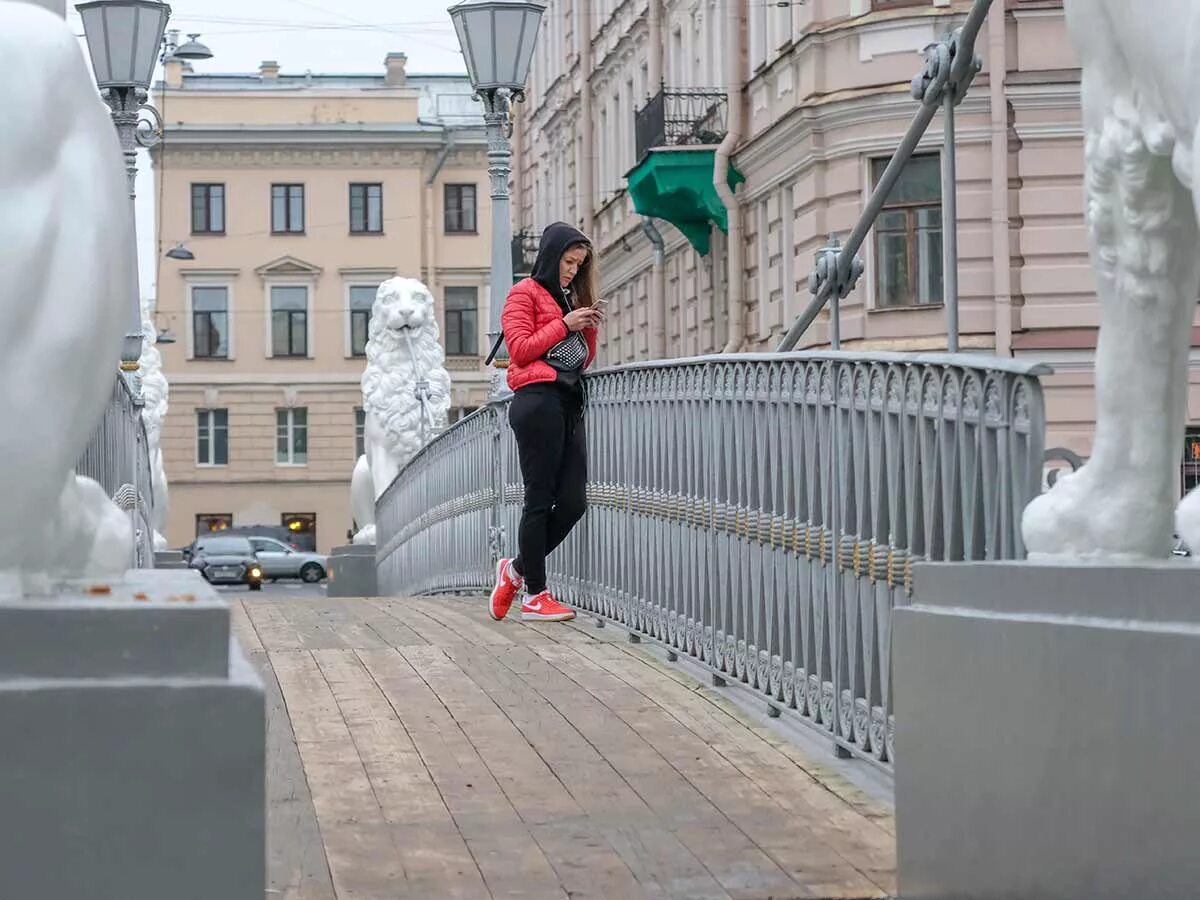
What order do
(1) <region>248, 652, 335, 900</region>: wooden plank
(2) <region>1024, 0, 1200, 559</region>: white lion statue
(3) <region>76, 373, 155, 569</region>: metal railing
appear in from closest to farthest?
(2) <region>1024, 0, 1200, 559</region>: white lion statue < (1) <region>248, 652, 335, 900</region>: wooden plank < (3) <region>76, 373, 155, 569</region>: metal railing

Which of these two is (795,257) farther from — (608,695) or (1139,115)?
(1139,115)

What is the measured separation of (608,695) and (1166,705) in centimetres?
414

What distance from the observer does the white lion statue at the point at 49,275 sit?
3.21 metres

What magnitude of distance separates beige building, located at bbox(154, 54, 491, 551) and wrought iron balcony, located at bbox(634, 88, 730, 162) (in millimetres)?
32828

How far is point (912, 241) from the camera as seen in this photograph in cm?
2588

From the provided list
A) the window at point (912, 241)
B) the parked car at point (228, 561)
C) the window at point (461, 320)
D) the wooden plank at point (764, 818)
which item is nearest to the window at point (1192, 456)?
the window at point (912, 241)

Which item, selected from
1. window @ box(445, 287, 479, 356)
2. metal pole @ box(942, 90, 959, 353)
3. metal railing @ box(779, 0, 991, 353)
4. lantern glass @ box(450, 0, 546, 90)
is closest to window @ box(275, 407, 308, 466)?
window @ box(445, 287, 479, 356)

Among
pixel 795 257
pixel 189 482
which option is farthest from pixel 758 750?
pixel 189 482

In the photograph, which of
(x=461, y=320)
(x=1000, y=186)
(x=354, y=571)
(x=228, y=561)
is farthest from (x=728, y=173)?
(x=461, y=320)

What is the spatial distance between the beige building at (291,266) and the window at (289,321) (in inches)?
1.5

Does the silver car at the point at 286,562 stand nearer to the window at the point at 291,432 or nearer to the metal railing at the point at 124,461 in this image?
the window at the point at 291,432

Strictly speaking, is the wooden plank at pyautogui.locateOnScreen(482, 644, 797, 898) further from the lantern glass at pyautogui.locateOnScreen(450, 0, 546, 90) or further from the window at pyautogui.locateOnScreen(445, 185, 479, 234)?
the window at pyautogui.locateOnScreen(445, 185, 479, 234)

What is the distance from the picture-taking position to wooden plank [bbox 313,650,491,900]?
4.96m

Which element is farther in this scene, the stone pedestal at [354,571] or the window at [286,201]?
the window at [286,201]
